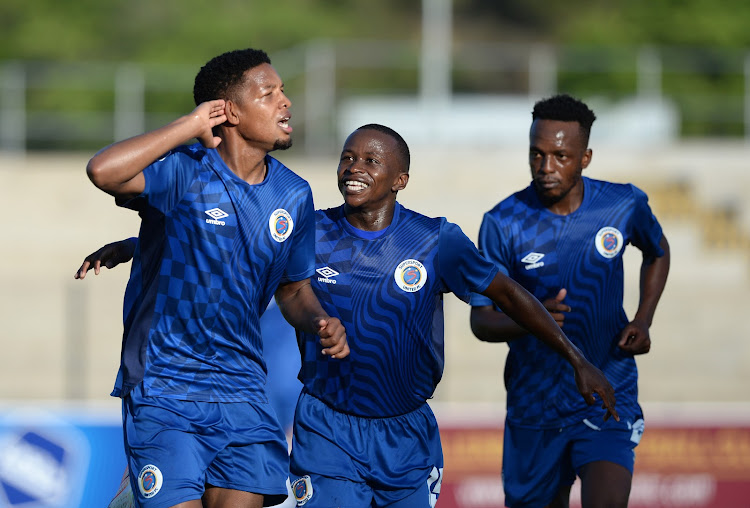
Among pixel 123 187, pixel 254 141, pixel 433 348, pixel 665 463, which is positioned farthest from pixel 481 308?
pixel 665 463

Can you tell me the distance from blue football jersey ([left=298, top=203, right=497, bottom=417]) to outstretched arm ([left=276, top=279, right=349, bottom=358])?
193 mm

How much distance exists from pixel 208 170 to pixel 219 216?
0.21 meters

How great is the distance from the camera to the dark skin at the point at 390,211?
16.8 feet

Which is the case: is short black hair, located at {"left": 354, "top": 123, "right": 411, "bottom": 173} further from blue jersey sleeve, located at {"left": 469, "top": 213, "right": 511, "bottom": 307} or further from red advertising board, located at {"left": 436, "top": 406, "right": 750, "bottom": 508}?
red advertising board, located at {"left": 436, "top": 406, "right": 750, "bottom": 508}

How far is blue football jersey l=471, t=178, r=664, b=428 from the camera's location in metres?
5.97

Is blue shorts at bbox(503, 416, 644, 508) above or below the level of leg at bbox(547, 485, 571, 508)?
above

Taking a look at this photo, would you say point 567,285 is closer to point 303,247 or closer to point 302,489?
point 303,247

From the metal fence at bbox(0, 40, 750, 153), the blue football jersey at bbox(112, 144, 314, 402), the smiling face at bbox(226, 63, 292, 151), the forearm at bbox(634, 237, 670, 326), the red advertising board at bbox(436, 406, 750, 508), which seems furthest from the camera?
the metal fence at bbox(0, 40, 750, 153)

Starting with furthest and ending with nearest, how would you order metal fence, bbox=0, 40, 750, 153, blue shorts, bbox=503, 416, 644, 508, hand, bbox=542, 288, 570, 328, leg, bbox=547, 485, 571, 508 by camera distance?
1. metal fence, bbox=0, 40, 750, 153
2. leg, bbox=547, 485, 571, 508
3. blue shorts, bbox=503, 416, 644, 508
4. hand, bbox=542, 288, 570, 328

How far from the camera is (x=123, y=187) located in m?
4.30

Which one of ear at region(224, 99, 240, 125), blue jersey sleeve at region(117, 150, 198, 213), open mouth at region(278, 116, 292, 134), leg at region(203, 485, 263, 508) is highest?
ear at region(224, 99, 240, 125)

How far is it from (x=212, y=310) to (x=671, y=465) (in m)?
6.86

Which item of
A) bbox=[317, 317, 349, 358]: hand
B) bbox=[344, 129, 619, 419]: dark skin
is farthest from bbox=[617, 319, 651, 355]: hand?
bbox=[317, 317, 349, 358]: hand

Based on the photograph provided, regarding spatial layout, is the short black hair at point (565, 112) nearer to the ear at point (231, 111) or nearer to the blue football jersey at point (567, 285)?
the blue football jersey at point (567, 285)
